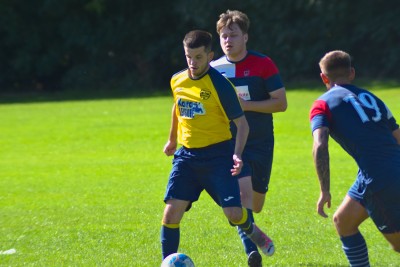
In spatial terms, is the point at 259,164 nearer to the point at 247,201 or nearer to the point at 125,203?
the point at 247,201

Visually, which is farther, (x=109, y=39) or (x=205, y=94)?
(x=109, y=39)

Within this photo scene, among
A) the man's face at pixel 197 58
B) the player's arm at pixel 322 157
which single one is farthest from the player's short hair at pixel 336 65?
the man's face at pixel 197 58

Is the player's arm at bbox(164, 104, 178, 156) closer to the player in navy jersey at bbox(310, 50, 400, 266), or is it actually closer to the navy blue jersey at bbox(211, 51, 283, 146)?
the navy blue jersey at bbox(211, 51, 283, 146)

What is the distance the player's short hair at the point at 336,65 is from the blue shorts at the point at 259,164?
198 centimetres

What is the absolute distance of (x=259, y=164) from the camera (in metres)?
7.94

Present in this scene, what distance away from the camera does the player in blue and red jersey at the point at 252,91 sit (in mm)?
7629

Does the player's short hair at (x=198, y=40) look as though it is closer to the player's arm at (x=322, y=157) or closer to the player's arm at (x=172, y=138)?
the player's arm at (x=172, y=138)

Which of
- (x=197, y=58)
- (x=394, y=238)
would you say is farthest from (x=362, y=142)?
(x=197, y=58)

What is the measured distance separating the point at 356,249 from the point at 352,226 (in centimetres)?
17

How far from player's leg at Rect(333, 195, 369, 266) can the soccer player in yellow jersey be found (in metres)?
0.91

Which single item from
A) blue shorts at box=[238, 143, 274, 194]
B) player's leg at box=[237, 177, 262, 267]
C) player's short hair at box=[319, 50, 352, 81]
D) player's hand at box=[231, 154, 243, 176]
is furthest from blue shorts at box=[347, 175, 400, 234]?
blue shorts at box=[238, 143, 274, 194]

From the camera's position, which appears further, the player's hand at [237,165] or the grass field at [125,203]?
the grass field at [125,203]

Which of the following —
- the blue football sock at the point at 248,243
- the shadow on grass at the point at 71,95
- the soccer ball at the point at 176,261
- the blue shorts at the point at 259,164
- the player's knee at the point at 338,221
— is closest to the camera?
the player's knee at the point at 338,221

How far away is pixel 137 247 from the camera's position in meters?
8.23
